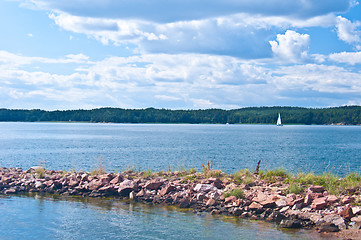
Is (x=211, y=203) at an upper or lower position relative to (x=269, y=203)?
lower

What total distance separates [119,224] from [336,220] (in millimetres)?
7929

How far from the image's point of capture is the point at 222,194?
55.9 feet

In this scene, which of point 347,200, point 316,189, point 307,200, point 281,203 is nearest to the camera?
point 347,200

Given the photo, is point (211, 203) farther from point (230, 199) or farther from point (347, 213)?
point (347, 213)

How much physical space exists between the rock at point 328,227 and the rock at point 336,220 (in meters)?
0.13

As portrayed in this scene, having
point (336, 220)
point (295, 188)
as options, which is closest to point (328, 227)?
point (336, 220)

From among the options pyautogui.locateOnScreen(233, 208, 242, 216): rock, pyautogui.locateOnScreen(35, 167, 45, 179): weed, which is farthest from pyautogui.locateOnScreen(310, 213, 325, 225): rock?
pyautogui.locateOnScreen(35, 167, 45, 179): weed

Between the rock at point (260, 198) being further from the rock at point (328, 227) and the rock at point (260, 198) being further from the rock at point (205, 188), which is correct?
the rock at point (328, 227)

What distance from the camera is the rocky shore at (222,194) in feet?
45.9

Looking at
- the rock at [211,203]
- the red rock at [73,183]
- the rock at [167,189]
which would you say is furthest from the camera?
the red rock at [73,183]

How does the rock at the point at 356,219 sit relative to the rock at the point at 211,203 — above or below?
above

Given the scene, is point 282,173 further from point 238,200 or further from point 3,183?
point 3,183

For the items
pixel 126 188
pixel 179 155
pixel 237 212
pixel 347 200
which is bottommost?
pixel 179 155

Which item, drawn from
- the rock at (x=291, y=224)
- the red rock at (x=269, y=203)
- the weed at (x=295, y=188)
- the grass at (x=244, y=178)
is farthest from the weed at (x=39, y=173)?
the rock at (x=291, y=224)
